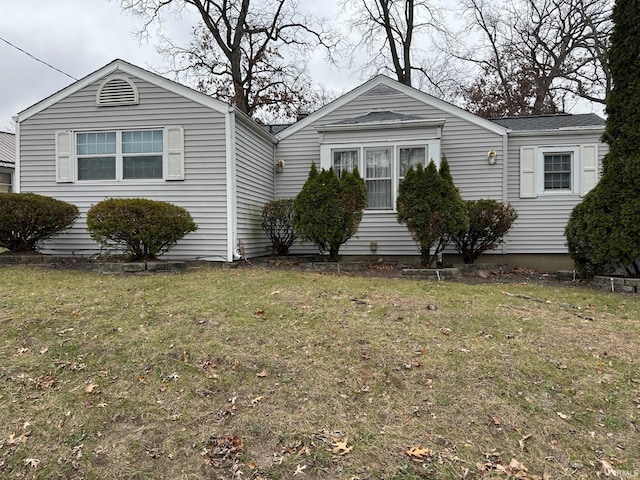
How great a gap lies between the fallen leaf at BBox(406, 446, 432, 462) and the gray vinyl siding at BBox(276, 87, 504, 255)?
7530 millimetres

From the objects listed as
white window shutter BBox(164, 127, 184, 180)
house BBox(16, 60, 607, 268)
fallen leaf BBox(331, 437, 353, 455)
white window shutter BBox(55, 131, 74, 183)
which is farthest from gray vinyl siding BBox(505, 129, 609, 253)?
white window shutter BBox(55, 131, 74, 183)

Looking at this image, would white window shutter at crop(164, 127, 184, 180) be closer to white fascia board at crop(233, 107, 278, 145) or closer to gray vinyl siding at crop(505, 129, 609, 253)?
white fascia board at crop(233, 107, 278, 145)

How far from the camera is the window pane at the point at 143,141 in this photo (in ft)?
29.7

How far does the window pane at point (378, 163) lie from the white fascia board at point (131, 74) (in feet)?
11.1

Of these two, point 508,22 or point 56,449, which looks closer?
point 56,449

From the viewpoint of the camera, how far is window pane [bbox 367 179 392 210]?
10062 millimetres

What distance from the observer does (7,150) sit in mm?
19031

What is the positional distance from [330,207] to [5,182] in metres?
16.2

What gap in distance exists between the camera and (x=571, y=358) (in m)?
3.91

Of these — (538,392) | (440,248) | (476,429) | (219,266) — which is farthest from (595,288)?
(219,266)

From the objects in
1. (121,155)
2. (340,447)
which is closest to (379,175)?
(121,155)

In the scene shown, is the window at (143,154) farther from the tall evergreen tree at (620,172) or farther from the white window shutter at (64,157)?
the tall evergreen tree at (620,172)

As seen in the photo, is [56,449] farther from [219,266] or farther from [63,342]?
[219,266]

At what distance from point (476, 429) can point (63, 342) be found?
3755 mm
